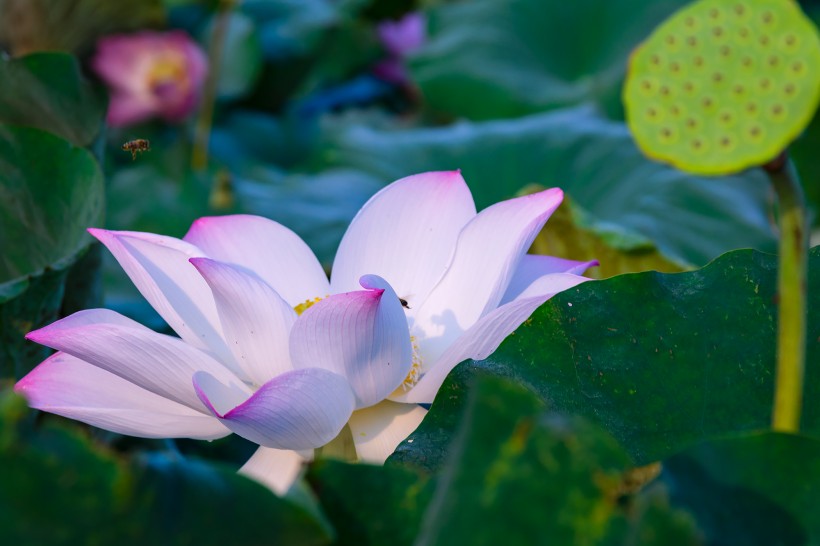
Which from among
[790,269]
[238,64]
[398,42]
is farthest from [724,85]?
[398,42]

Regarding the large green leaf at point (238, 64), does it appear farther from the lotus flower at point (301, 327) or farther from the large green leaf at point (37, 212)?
the lotus flower at point (301, 327)

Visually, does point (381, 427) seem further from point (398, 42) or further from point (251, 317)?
point (398, 42)

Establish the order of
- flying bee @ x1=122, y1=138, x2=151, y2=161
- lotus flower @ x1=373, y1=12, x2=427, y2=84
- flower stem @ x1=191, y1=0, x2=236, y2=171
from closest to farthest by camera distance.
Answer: flying bee @ x1=122, y1=138, x2=151, y2=161 < flower stem @ x1=191, y1=0, x2=236, y2=171 < lotus flower @ x1=373, y1=12, x2=427, y2=84

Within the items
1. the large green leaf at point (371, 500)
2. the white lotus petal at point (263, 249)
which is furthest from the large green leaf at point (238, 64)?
the large green leaf at point (371, 500)

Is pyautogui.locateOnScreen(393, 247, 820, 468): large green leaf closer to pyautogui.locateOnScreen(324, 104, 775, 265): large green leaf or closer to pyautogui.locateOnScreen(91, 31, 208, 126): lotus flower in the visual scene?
pyautogui.locateOnScreen(324, 104, 775, 265): large green leaf

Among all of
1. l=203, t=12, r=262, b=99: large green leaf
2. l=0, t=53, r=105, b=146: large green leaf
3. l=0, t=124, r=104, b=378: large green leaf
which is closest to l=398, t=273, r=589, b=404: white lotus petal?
l=0, t=124, r=104, b=378: large green leaf

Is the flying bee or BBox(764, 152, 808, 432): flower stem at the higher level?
BBox(764, 152, 808, 432): flower stem
